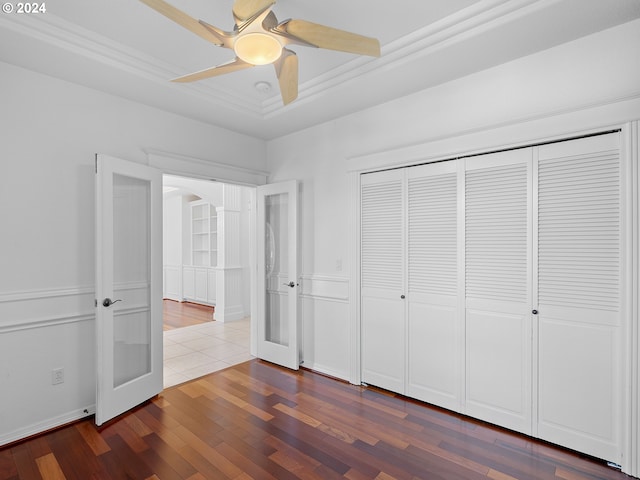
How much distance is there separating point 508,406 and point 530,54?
2582 millimetres

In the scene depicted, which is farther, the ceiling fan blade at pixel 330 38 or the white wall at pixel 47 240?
the white wall at pixel 47 240

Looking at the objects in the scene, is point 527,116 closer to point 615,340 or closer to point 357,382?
point 615,340

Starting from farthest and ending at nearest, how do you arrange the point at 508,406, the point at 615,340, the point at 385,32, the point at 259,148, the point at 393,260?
the point at 259,148 < the point at 393,260 < the point at 508,406 < the point at 385,32 < the point at 615,340

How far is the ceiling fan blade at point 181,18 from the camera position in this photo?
4.96ft

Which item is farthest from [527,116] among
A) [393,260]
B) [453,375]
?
[453,375]

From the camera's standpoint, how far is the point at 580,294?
233 centimetres

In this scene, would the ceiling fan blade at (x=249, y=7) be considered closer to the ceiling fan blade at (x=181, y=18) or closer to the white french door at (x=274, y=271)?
the ceiling fan blade at (x=181, y=18)

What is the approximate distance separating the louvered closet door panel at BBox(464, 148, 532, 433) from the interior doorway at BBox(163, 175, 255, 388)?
2.69 meters

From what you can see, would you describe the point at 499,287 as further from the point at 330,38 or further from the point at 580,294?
the point at 330,38

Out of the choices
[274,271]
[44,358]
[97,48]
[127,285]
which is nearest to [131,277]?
[127,285]

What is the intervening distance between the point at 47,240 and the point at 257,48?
226 centimetres

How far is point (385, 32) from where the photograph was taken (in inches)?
95.7

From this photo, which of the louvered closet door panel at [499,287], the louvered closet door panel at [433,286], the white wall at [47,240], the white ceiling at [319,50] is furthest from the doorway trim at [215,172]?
the louvered closet door panel at [499,287]

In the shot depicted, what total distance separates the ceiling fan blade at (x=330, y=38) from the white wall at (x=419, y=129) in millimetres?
1284
